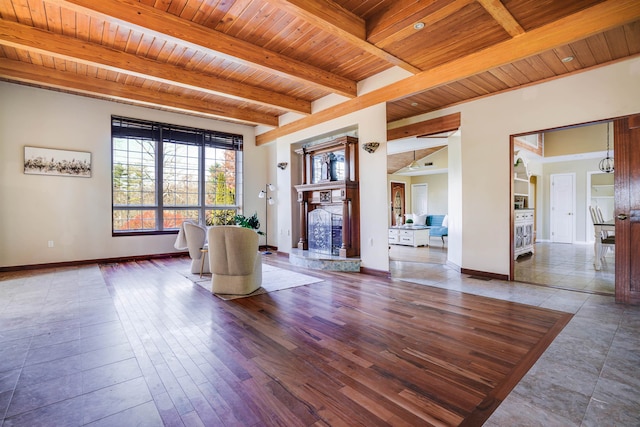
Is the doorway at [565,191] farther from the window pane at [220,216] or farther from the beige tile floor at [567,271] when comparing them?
the window pane at [220,216]

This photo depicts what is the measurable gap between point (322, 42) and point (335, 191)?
2656 mm

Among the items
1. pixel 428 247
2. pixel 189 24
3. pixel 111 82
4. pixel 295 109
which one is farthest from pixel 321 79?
pixel 428 247

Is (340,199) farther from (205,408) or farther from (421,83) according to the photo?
(205,408)

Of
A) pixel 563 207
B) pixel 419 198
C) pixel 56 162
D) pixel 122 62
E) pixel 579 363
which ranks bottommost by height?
pixel 579 363

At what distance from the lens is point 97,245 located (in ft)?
19.9

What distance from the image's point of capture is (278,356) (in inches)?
89.6

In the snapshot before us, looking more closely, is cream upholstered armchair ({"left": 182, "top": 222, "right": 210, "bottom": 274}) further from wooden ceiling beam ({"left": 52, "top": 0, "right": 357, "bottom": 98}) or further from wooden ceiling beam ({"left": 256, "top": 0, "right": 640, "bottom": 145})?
wooden ceiling beam ({"left": 256, "top": 0, "right": 640, "bottom": 145})

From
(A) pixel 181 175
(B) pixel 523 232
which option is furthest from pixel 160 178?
(B) pixel 523 232

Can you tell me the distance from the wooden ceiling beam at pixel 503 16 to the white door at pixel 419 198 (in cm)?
934

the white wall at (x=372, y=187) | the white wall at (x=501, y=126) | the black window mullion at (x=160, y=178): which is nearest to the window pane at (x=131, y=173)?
the black window mullion at (x=160, y=178)

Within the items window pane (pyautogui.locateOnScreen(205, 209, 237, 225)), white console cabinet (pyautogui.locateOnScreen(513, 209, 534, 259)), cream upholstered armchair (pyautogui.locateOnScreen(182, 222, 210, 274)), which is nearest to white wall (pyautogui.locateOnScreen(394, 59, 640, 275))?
white console cabinet (pyautogui.locateOnScreen(513, 209, 534, 259))

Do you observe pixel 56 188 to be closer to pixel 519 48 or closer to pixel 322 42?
pixel 322 42

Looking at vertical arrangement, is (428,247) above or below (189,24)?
below

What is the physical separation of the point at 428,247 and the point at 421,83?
5.40 metres
